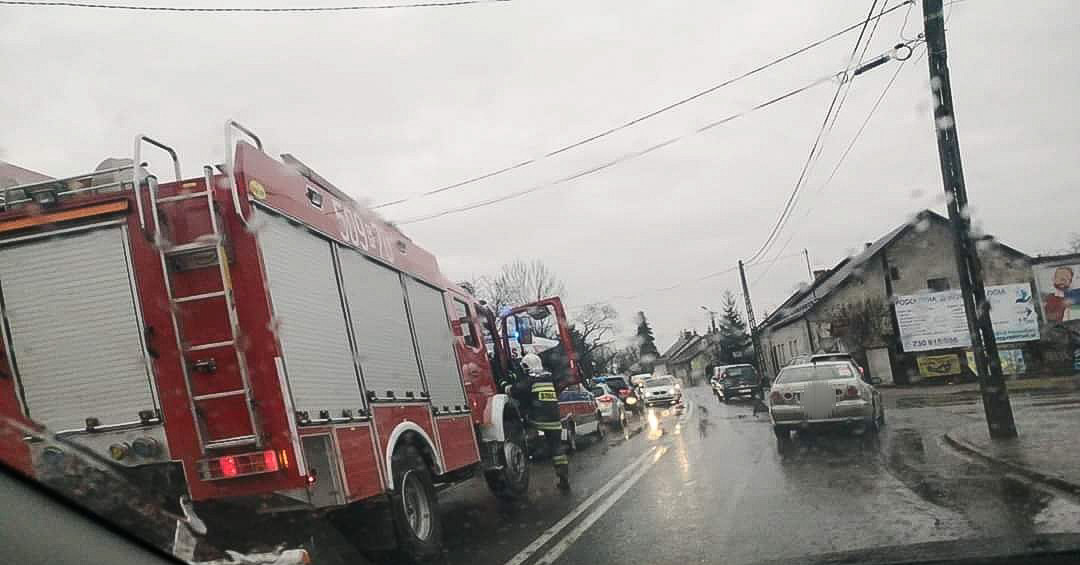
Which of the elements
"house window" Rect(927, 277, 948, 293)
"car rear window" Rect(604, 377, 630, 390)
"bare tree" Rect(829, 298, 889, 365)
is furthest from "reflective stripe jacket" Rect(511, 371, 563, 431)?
"bare tree" Rect(829, 298, 889, 365)

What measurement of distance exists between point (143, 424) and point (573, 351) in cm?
890

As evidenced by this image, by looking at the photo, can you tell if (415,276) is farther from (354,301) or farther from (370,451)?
(370,451)

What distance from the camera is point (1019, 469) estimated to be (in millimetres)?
9586

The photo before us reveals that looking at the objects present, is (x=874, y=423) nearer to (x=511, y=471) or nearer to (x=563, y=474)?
(x=563, y=474)

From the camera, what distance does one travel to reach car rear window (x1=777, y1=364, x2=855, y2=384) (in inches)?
576

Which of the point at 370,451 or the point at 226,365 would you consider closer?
the point at 226,365

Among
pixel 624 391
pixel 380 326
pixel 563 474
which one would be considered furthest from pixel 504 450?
pixel 624 391

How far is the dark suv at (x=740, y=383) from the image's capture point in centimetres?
3825

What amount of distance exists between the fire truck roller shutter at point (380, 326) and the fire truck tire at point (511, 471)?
2600 mm

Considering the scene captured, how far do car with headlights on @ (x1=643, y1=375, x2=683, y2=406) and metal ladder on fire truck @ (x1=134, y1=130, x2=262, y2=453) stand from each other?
3192cm

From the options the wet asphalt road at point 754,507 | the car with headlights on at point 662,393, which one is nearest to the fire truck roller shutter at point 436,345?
the wet asphalt road at point 754,507

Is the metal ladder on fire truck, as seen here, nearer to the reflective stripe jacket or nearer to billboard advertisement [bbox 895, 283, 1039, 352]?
the reflective stripe jacket

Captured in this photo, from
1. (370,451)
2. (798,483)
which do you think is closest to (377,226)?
(370,451)

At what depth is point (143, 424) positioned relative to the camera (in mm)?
5355
